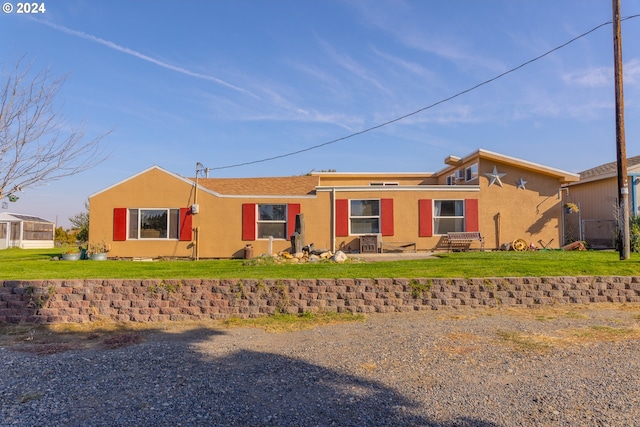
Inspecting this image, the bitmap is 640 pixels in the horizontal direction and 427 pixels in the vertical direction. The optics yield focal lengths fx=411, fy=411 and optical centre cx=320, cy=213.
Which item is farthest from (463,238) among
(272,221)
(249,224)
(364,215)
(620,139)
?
(249,224)

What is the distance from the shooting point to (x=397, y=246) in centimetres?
1595

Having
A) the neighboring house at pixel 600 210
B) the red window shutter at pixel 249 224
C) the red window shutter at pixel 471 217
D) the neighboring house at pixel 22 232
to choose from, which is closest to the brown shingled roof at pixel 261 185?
the red window shutter at pixel 249 224

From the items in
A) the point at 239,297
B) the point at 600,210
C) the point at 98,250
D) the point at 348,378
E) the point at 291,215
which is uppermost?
the point at 600,210

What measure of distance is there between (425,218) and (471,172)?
3280mm

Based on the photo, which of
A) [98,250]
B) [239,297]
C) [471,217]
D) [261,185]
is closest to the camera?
[239,297]

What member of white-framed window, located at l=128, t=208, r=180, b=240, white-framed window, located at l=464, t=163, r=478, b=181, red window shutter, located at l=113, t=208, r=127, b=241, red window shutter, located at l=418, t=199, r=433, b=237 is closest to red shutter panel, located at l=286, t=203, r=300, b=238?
white-framed window, located at l=128, t=208, r=180, b=240

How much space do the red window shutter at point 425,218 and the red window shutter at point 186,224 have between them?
29.2 ft

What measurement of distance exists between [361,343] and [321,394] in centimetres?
199

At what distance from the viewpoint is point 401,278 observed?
27.7ft

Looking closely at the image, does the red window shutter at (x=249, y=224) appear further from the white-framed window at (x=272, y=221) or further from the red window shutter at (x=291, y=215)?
the red window shutter at (x=291, y=215)

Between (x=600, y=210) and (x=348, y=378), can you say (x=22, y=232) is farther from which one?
(x=600, y=210)

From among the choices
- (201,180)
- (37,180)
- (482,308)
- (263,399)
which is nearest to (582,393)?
(263,399)

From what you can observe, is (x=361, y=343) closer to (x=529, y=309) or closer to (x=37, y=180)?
(x=529, y=309)

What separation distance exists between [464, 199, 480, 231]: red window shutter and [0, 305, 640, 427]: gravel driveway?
909cm
